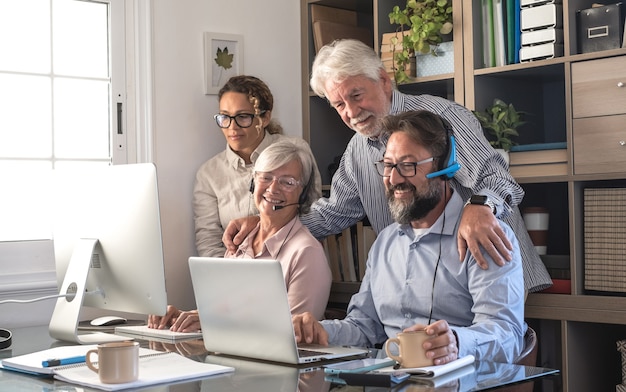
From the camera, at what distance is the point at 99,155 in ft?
11.5

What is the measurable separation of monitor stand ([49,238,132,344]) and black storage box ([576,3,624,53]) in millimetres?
1819

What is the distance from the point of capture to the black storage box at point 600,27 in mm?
2938

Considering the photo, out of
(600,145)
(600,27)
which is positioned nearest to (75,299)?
(600,145)

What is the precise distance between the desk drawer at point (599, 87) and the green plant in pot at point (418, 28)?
578 mm

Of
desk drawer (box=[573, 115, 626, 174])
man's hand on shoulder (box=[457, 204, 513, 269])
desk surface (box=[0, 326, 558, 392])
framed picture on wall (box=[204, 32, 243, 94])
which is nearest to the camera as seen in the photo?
desk surface (box=[0, 326, 558, 392])

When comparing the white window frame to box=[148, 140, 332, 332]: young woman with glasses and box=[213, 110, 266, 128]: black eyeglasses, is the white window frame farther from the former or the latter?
box=[148, 140, 332, 332]: young woman with glasses

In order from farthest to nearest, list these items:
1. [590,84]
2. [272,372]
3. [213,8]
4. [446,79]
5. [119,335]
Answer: [213,8], [446,79], [590,84], [119,335], [272,372]

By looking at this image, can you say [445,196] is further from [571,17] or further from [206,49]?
[206,49]

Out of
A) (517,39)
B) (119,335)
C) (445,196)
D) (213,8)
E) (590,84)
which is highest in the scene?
(213,8)

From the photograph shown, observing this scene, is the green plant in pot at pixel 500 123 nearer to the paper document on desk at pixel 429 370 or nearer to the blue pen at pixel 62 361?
the paper document on desk at pixel 429 370

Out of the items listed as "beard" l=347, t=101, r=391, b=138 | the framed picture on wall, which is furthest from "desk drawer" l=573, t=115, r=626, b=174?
the framed picture on wall

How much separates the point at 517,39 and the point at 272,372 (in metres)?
1.87

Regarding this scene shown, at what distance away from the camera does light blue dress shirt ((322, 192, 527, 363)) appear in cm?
222

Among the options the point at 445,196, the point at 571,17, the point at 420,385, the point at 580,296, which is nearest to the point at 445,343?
the point at 420,385
